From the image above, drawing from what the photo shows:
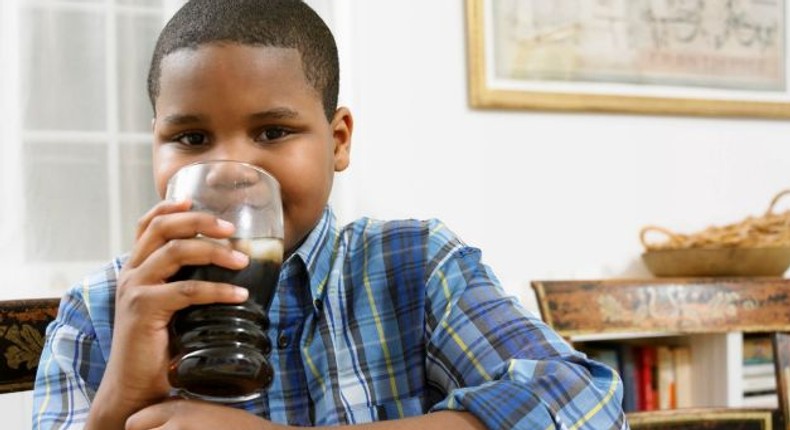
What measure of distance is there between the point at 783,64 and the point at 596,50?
27.3 inches

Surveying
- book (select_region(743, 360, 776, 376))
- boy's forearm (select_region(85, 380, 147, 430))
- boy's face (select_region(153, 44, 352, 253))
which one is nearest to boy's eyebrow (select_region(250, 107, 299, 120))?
boy's face (select_region(153, 44, 352, 253))

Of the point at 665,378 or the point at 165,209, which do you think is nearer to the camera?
the point at 165,209

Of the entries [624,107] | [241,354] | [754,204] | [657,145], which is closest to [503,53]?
[624,107]

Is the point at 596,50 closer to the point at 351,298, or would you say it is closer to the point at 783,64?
the point at 783,64

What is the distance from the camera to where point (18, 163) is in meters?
1.84

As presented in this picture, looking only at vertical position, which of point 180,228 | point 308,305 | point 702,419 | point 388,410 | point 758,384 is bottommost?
point 758,384

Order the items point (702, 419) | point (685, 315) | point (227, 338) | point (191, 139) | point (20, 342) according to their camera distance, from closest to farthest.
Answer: point (227, 338)
point (191, 139)
point (20, 342)
point (702, 419)
point (685, 315)

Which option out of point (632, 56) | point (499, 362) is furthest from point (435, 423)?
point (632, 56)

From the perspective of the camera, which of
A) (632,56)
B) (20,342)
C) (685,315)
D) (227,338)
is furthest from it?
(632,56)

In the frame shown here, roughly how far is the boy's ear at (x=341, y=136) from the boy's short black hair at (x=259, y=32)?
0.09 ft

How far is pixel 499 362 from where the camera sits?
2.65 ft

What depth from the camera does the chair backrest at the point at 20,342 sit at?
1.08 m

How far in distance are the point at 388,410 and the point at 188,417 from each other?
13.0 inches

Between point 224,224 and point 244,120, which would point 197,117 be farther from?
point 224,224
